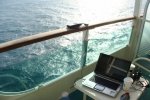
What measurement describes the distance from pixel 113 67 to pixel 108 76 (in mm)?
79

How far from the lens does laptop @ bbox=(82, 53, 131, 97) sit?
52.8 inches

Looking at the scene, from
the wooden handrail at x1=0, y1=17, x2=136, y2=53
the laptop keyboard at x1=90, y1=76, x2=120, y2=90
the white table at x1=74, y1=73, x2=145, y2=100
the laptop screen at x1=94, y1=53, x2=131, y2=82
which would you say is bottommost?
the white table at x1=74, y1=73, x2=145, y2=100

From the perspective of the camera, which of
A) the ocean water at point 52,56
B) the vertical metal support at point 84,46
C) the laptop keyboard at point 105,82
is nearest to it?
the laptop keyboard at point 105,82

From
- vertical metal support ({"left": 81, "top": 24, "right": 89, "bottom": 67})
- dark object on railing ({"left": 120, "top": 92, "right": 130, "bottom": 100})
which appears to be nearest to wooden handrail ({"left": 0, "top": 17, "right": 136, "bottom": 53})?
vertical metal support ({"left": 81, "top": 24, "right": 89, "bottom": 67})

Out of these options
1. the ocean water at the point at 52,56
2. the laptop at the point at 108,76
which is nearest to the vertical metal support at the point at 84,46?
the ocean water at the point at 52,56

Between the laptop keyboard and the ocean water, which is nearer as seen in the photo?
the laptop keyboard

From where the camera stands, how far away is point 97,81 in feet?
4.66

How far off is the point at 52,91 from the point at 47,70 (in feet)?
0.63

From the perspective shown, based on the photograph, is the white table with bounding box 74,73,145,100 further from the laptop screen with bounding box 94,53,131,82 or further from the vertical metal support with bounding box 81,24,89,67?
the vertical metal support with bounding box 81,24,89,67

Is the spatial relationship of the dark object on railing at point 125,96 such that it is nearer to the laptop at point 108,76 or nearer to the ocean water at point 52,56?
the laptop at point 108,76

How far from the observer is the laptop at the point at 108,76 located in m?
1.34

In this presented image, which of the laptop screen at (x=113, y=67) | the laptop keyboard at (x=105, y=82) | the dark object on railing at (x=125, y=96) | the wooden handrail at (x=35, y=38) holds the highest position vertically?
the wooden handrail at (x=35, y=38)

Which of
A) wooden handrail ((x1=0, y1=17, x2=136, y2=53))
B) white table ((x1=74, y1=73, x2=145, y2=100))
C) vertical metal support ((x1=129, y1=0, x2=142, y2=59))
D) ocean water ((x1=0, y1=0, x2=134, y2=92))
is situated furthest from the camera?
vertical metal support ((x1=129, y1=0, x2=142, y2=59))

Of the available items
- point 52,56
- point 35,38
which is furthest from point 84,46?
point 35,38
